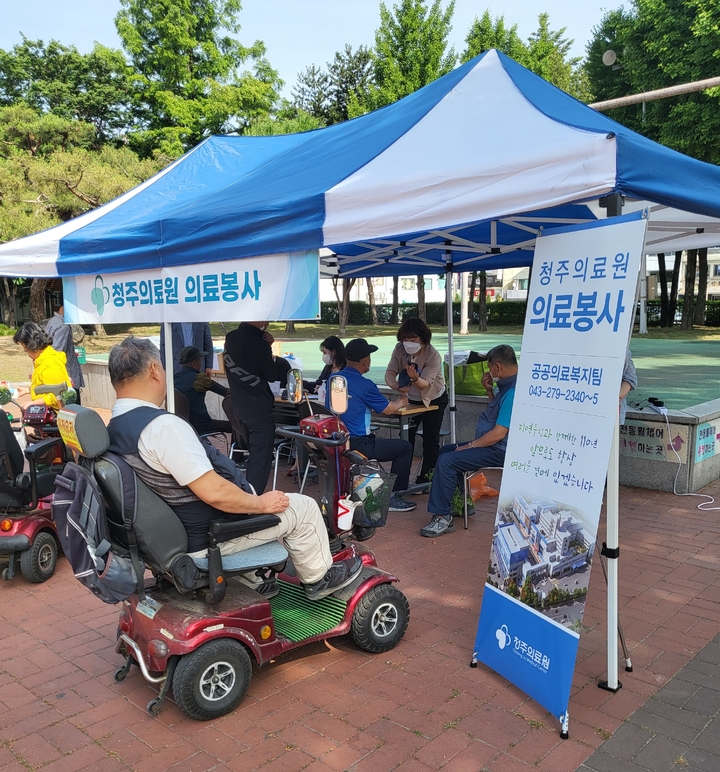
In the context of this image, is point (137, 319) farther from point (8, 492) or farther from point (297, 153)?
point (297, 153)

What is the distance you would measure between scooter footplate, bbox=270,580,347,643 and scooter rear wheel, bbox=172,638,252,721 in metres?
0.31

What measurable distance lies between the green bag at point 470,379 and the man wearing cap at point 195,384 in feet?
8.84

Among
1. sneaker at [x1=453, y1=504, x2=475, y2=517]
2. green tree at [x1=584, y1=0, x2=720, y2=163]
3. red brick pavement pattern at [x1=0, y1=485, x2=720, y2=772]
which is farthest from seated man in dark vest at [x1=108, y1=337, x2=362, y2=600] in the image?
green tree at [x1=584, y1=0, x2=720, y2=163]

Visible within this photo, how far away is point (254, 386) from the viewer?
5715 mm

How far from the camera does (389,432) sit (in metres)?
8.24

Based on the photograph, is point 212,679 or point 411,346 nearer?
point 212,679

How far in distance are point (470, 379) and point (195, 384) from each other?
311 centimetres

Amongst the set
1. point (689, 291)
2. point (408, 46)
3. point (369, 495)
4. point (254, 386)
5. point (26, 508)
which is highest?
point (408, 46)

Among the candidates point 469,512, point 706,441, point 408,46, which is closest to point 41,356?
point 469,512

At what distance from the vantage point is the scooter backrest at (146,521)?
274 cm

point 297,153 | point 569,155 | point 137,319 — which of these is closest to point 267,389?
point 137,319

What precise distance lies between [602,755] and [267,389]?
12.4 feet

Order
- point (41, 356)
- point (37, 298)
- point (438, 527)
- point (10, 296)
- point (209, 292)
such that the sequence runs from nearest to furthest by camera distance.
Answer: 1. point (209, 292)
2. point (438, 527)
3. point (41, 356)
4. point (37, 298)
5. point (10, 296)

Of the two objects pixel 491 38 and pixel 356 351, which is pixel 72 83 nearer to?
pixel 491 38
